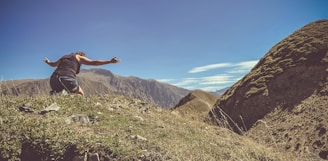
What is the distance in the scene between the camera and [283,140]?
43.8 feet

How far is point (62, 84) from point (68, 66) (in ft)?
2.30

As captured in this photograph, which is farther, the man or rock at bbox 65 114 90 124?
the man

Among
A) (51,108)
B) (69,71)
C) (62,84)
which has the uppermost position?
(69,71)

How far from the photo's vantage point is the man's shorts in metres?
10.4

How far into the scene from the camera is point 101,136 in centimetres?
675

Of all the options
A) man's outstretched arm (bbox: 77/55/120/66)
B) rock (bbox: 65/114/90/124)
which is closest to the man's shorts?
man's outstretched arm (bbox: 77/55/120/66)

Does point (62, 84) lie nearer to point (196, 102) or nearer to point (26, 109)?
point (26, 109)

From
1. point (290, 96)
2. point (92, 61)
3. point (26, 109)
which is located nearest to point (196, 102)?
point (290, 96)

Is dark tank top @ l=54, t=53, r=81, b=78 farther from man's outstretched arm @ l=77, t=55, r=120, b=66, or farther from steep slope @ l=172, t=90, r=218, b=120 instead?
steep slope @ l=172, t=90, r=218, b=120

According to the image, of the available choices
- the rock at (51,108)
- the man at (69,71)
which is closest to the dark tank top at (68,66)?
the man at (69,71)

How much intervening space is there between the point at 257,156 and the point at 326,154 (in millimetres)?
5231

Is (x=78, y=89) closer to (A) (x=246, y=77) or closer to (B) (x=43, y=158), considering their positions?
(B) (x=43, y=158)

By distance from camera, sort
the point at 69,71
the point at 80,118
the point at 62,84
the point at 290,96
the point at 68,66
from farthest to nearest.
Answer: the point at 290,96 → the point at 68,66 → the point at 69,71 → the point at 62,84 → the point at 80,118

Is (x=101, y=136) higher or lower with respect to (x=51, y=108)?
lower
